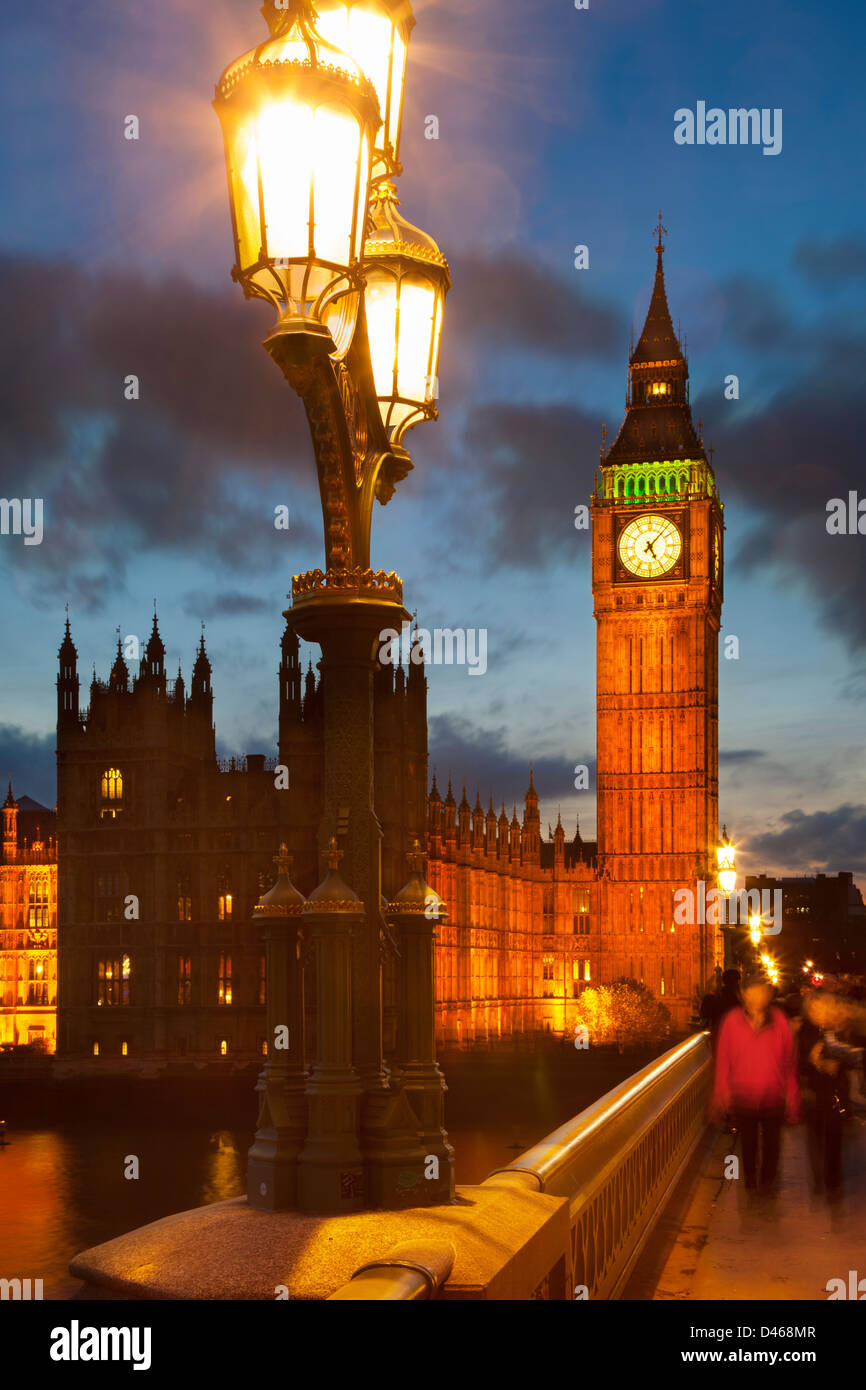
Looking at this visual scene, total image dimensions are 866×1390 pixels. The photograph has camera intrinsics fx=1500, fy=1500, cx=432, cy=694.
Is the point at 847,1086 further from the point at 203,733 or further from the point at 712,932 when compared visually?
the point at 712,932

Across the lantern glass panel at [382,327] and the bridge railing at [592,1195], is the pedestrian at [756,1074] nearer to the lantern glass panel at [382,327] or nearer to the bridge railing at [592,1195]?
the bridge railing at [592,1195]

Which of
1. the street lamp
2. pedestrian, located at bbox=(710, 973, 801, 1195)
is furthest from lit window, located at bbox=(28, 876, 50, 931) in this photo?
pedestrian, located at bbox=(710, 973, 801, 1195)

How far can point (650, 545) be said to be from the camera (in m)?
96.6

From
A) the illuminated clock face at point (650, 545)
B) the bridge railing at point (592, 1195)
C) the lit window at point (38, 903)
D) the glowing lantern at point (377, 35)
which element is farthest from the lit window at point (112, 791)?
the glowing lantern at point (377, 35)

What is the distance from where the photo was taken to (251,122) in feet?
17.9

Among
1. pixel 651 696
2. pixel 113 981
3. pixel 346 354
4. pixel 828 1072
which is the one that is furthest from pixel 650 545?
pixel 346 354

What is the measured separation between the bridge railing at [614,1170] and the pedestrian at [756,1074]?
0.55 m

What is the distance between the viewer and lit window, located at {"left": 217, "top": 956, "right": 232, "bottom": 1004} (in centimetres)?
6234

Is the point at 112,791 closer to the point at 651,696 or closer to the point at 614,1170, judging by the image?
the point at 651,696

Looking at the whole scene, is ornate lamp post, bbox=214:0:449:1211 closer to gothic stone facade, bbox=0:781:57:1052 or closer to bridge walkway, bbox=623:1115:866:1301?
bridge walkway, bbox=623:1115:866:1301

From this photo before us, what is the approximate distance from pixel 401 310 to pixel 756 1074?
19.5 feet

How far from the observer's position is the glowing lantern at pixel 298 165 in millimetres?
5387

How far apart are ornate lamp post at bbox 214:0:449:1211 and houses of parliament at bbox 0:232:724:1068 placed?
5147cm
